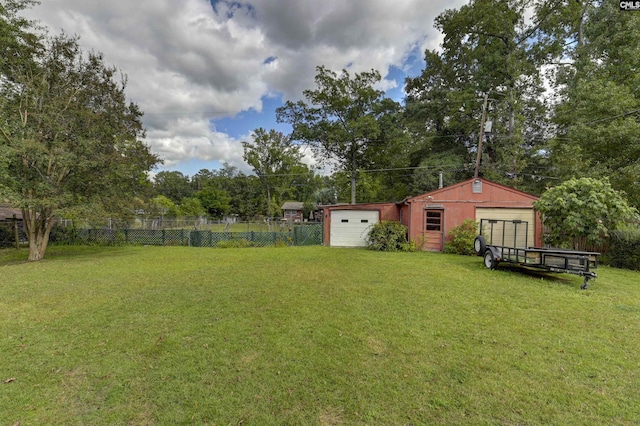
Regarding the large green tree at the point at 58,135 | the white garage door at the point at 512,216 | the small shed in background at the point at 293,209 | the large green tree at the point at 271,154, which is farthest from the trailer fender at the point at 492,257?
the small shed in background at the point at 293,209

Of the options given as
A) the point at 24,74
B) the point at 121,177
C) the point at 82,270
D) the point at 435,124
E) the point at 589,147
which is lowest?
the point at 82,270

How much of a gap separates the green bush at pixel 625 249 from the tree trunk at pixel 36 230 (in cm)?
1999

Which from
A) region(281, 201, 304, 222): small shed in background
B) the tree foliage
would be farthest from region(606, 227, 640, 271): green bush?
region(281, 201, 304, 222): small shed in background

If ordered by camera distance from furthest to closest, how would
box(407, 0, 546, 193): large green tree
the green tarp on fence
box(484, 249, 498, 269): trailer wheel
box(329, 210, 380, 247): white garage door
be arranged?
1. box(407, 0, 546, 193): large green tree
2. box(329, 210, 380, 247): white garage door
3. the green tarp on fence
4. box(484, 249, 498, 269): trailer wheel

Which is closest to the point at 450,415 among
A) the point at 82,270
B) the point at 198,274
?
the point at 198,274

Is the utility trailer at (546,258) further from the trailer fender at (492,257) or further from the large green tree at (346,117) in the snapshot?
the large green tree at (346,117)

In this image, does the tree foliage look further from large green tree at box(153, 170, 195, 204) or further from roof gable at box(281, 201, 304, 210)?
large green tree at box(153, 170, 195, 204)

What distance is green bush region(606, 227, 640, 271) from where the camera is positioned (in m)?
8.80

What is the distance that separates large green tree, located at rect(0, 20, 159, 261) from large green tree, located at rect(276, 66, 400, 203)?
16513 mm

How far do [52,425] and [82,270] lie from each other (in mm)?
7831

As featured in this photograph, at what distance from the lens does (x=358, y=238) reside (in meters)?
14.8

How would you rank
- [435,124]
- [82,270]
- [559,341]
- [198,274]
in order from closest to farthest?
1. [559,341]
2. [198,274]
3. [82,270]
4. [435,124]

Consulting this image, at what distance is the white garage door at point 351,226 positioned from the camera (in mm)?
14734

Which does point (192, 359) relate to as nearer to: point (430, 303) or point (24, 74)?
point (430, 303)
